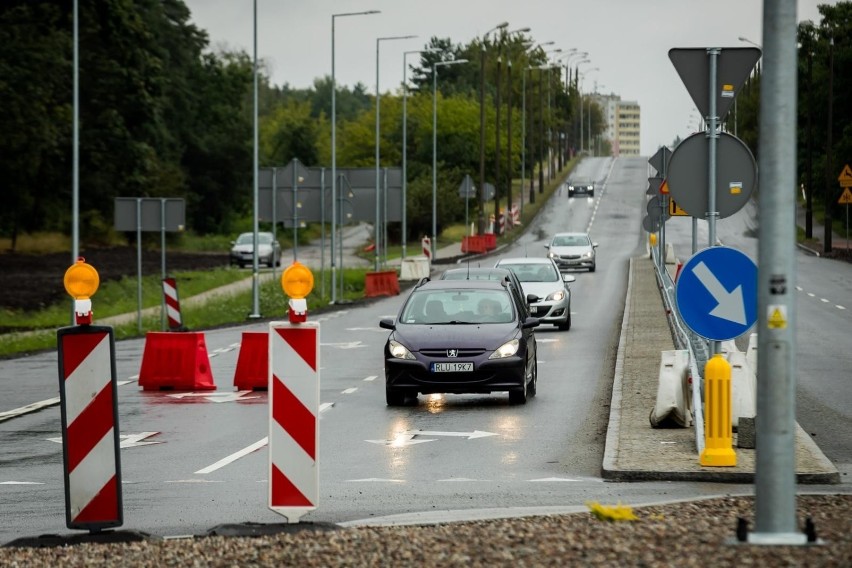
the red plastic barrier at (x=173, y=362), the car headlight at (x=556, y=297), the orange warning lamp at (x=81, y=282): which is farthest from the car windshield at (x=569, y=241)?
the orange warning lamp at (x=81, y=282)

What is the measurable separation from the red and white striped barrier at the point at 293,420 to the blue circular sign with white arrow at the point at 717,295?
3524mm

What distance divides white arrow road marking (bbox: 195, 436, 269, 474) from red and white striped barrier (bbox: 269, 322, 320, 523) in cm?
467

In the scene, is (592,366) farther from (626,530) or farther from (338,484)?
(626,530)

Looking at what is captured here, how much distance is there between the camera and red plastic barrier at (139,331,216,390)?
2350 centimetres

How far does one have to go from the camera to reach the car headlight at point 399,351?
66.8 ft

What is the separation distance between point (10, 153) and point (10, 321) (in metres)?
34.3

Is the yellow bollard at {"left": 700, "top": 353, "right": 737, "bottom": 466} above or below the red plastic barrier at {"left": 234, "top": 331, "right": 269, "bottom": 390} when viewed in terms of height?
above

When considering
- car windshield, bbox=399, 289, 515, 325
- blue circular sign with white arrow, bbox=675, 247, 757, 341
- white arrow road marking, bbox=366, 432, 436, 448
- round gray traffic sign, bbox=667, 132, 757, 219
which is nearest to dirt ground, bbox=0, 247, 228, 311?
car windshield, bbox=399, 289, 515, 325

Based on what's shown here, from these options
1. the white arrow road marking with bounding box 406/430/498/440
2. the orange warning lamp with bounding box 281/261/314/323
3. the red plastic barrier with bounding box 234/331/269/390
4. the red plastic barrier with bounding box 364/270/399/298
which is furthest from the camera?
the red plastic barrier with bounding box 364/270/399/298

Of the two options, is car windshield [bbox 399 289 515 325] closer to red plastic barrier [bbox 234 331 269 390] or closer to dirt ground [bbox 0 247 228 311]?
red plastic barrier [bbox 234 331 269 390]

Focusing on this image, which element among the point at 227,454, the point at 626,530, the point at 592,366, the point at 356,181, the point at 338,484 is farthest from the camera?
the point at 356,181

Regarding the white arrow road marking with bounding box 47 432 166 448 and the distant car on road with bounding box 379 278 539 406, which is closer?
the white arrow road marking with bounding box 47 432 166 448

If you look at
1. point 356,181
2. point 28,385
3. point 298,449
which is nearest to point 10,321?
point 356,181

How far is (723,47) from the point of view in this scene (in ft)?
44.4
